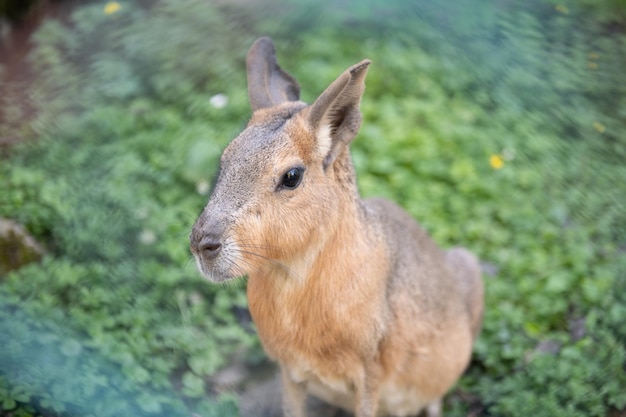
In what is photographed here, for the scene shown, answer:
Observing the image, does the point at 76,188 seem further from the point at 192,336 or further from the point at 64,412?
the point at 64,412

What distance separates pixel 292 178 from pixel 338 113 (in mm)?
337

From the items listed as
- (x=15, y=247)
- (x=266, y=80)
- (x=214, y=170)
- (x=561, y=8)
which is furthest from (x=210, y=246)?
(x=561, y=8)

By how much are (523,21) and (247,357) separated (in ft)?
8.15

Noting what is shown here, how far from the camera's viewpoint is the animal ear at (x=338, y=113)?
3.17m

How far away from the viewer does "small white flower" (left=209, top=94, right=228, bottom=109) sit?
606cm

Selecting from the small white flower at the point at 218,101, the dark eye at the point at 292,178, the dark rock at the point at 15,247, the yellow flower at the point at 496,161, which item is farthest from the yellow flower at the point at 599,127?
the dark rock at the point at 15,247

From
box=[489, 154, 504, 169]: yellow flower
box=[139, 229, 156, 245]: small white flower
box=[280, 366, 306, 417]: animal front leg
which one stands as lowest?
box=[489, 154, 504, 169]: yellow flower

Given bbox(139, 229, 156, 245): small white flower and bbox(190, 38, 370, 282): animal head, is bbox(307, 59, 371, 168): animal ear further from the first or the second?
bbox(139, 229, 156, 245): small white flower

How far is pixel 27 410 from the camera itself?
3582 mm

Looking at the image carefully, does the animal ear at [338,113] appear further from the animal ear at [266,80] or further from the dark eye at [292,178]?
the animal ear at [266,80]

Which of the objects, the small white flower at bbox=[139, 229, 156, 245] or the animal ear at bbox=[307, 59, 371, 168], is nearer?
the animal ear at bbox=[307, 59, 371, 168]

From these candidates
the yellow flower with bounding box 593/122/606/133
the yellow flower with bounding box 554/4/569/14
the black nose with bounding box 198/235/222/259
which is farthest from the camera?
the yellow flower with bounding box 593/122/606/133

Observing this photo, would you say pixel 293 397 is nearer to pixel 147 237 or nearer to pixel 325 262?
pixel 325 262

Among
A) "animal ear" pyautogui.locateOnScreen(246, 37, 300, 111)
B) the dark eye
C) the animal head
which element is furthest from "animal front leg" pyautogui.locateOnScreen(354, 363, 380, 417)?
"animal ear" pyautogui.locateOnScreen(246, 37, 300, 111)
